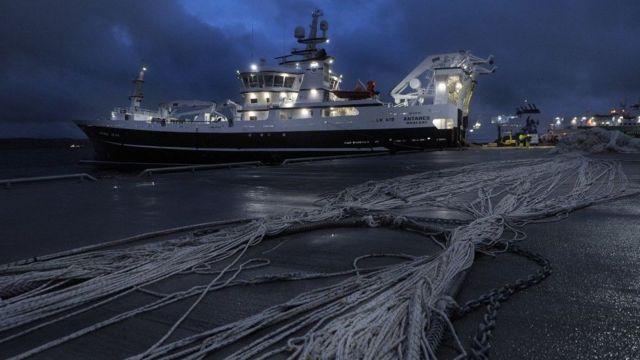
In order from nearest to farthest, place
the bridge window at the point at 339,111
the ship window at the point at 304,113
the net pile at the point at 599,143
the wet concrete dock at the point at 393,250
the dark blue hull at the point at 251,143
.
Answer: the wet concrete dock at the point at 393,250
the net pile at the point at 599,143
the dark blue hull at the point at 251,143
the bridge window at the point at 339,111
the ship window at the point at 304,113

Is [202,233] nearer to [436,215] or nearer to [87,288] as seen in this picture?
[87,288]

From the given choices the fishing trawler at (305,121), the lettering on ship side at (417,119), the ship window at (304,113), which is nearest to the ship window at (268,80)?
the fishing trawler at (305,121)

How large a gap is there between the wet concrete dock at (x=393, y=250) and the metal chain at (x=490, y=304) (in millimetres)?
38

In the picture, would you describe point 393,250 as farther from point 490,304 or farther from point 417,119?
point 417,119

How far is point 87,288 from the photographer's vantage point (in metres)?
1.91

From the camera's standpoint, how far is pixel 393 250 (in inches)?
101

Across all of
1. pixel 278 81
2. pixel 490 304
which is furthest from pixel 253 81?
pixel 490 304

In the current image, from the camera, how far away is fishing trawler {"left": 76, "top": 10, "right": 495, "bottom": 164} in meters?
24.5

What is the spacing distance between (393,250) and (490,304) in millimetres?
991

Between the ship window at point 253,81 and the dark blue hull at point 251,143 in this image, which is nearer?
the dark blue hull at point 251,143

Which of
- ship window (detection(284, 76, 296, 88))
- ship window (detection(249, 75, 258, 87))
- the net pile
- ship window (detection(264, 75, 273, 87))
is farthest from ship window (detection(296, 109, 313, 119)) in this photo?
the net pile

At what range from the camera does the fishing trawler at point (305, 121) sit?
80.5 feet

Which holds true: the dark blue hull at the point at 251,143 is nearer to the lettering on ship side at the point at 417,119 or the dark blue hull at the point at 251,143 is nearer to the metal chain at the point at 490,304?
the lettering on ship side at the point at 417,119

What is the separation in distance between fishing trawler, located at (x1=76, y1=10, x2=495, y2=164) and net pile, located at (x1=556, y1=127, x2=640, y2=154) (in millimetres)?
9819
